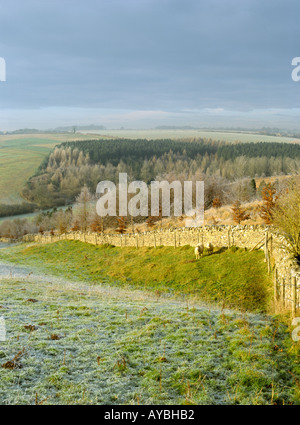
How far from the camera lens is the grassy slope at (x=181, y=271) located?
21.8 m

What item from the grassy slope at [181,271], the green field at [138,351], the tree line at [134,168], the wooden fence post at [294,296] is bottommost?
the grassy slope at [181,271]

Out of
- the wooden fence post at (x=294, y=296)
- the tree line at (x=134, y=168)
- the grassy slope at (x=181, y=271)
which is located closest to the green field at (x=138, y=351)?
the grassy slope at (x=181, y=271)

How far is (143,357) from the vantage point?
1091 cm

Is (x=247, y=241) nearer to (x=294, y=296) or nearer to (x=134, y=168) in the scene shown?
(x=294, y=296)

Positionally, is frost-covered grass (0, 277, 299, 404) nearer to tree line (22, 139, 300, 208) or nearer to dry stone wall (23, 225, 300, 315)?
dry stone wall (23, 225, 300, 315)

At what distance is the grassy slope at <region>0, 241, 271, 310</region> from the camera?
71.6 ft

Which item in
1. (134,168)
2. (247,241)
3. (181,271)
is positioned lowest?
(181,271)

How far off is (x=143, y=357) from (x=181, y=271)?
17.5 metres

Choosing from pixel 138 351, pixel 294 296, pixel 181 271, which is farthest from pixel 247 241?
pixel 138 351

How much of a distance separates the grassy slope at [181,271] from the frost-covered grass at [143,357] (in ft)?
20.4

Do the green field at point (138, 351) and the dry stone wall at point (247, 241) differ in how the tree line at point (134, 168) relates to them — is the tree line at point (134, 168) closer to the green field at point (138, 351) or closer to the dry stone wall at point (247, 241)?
the dry stone wall at point (247, 241)

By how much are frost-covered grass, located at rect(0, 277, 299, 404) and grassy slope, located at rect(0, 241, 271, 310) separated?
621 cm

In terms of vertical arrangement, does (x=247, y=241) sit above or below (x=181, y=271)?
above

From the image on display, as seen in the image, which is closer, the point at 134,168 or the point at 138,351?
the point at 138,351
